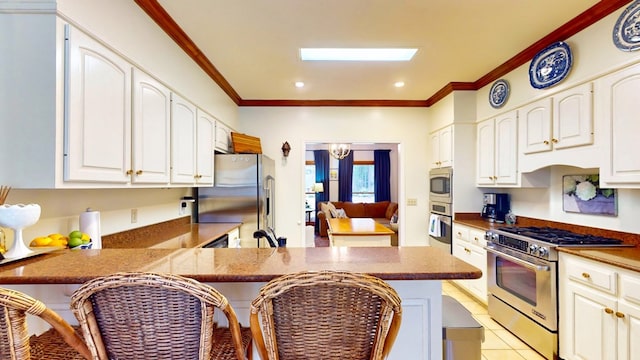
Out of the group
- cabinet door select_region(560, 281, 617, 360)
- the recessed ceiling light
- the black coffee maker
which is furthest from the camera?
the black coffee maker

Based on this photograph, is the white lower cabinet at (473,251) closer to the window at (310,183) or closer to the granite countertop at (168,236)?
the granite countertop at (168,236)

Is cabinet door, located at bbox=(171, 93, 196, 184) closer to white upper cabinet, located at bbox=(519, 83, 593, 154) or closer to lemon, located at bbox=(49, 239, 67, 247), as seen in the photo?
lemon, located at bbox=(49, 239, 67, 247)

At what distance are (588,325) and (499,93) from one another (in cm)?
238

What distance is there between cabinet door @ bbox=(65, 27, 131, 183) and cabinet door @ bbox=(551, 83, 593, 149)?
3234 mm

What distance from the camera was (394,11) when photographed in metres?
2.21

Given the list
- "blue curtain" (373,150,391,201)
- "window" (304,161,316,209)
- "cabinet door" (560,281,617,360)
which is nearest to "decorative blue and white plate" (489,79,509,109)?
"cabinet door" (560,281,617,360)

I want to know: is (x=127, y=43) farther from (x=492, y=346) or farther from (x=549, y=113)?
(x=492, y=346)

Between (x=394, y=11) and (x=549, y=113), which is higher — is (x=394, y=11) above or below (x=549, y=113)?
above

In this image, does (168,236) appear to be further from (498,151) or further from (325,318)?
(498,151)

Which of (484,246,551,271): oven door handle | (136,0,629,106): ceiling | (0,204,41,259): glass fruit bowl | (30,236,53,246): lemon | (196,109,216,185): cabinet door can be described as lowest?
(484,246,551,271): oven door handle

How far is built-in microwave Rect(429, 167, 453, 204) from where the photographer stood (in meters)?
3.92

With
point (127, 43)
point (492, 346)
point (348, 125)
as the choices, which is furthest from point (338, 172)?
point (127, 43)

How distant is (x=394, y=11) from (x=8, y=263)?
2.63 m

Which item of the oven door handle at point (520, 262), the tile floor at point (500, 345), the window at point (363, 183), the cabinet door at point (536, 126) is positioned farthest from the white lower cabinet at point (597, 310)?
the window at point (363, 183)
